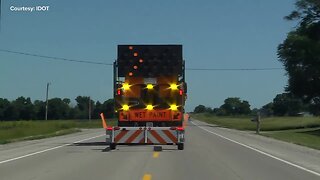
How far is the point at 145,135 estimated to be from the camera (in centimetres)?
2436

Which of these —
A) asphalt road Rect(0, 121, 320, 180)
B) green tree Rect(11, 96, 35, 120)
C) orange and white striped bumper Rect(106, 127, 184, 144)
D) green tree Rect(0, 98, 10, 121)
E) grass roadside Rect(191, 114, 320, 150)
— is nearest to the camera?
asphalt road Rect(0, 121, 320, 180)

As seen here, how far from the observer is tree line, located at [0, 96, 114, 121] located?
6407 inches

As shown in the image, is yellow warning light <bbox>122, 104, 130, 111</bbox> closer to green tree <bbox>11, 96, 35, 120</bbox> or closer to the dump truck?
the dump truck

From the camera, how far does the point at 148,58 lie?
25547mm

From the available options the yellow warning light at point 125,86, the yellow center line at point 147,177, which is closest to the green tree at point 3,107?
the yellow warning light at point 125,86

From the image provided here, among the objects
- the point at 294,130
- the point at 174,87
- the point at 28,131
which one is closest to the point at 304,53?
the point at 294,130

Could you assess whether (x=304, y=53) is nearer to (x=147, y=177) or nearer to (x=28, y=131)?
(x=28, y=131)

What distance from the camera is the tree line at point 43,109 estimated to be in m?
163

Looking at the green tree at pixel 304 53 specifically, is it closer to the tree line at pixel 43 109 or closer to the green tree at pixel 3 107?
the tree line at pixel 43 109

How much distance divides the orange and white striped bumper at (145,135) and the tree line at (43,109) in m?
Result: 128

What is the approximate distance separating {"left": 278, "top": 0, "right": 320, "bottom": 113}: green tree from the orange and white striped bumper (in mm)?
49779

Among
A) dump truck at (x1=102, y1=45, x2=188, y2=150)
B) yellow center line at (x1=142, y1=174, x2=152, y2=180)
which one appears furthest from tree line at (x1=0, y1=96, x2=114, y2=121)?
yellow center line at (x1=142, y1=174, x2=152, y2=180)

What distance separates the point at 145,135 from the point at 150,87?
219cm

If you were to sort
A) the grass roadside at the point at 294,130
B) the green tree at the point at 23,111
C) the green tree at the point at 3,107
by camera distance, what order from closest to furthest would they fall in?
the grass roadside at the point at 294,130 → the green tree at the point at 3,107 → the green tree at the point at 23,111
